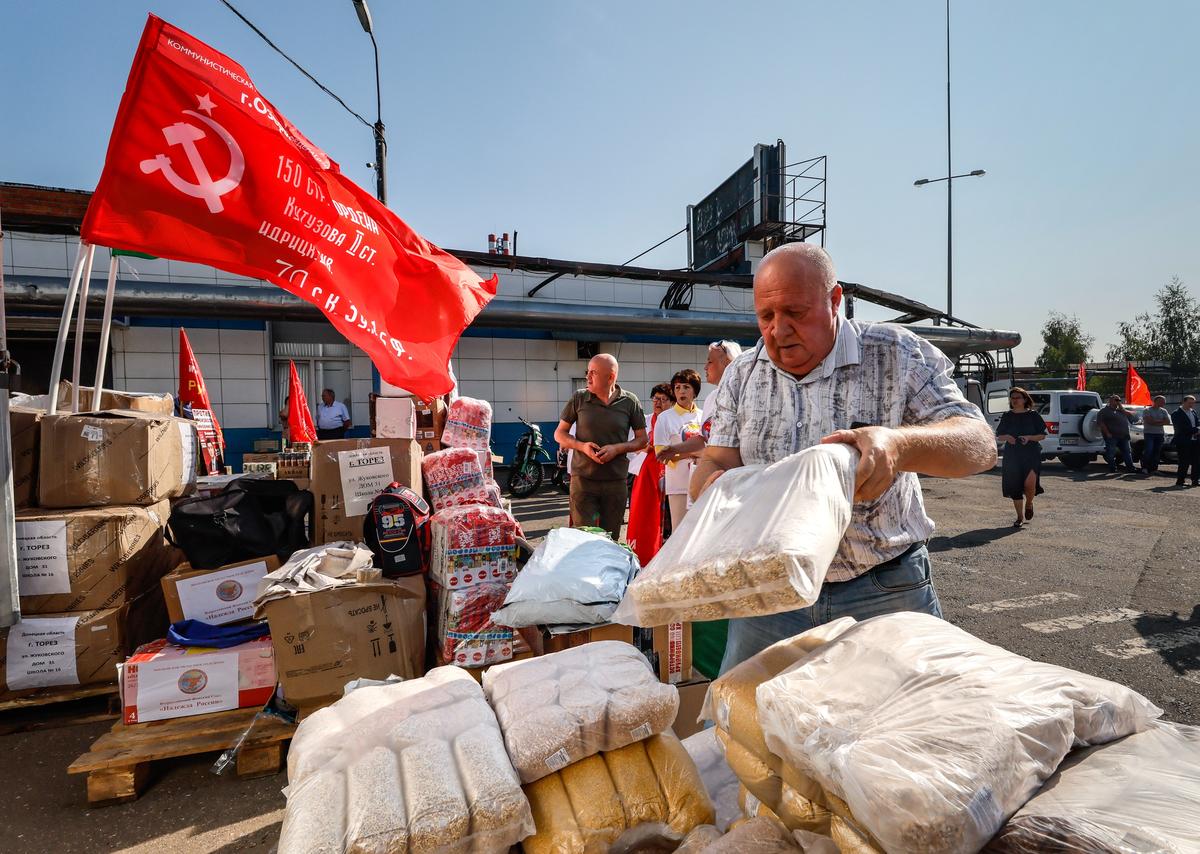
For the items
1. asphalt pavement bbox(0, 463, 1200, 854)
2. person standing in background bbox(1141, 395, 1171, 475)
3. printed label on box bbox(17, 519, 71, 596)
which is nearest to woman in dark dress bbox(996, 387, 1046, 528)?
asphalt pavement bbox(0, 463, 1200, 854)

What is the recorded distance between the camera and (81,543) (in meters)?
3.30

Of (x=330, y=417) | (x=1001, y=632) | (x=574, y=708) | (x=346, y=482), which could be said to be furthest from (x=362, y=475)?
(x=330, y=417)

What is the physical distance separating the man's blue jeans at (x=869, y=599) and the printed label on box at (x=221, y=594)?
9.54 feet

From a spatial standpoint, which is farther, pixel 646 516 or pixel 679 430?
pixel 679 430

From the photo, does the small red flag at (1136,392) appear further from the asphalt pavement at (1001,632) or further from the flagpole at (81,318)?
the flagpole at (81,318)

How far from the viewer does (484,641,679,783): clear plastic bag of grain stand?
1.33 meters

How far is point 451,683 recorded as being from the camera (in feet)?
5.11

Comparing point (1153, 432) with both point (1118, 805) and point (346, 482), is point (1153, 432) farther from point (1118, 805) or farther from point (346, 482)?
point (1118, 805)

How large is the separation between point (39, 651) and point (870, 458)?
14.0 ft

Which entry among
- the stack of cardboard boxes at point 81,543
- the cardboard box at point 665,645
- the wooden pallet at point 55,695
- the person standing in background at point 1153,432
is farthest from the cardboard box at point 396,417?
the person standing in background at point 1153,432

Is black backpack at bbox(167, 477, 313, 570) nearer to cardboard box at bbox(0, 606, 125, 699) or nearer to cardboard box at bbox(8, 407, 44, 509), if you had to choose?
cardboard box at bbox(0, 606, 125, 699)

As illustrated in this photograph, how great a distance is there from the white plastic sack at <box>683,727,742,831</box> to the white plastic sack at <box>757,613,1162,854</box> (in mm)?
417

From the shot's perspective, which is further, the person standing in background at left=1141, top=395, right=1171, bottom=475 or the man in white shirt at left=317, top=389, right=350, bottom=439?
the person standing in background at left=1141, top=395, right=1171, bottom=475

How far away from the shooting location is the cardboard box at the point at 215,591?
129 inches
